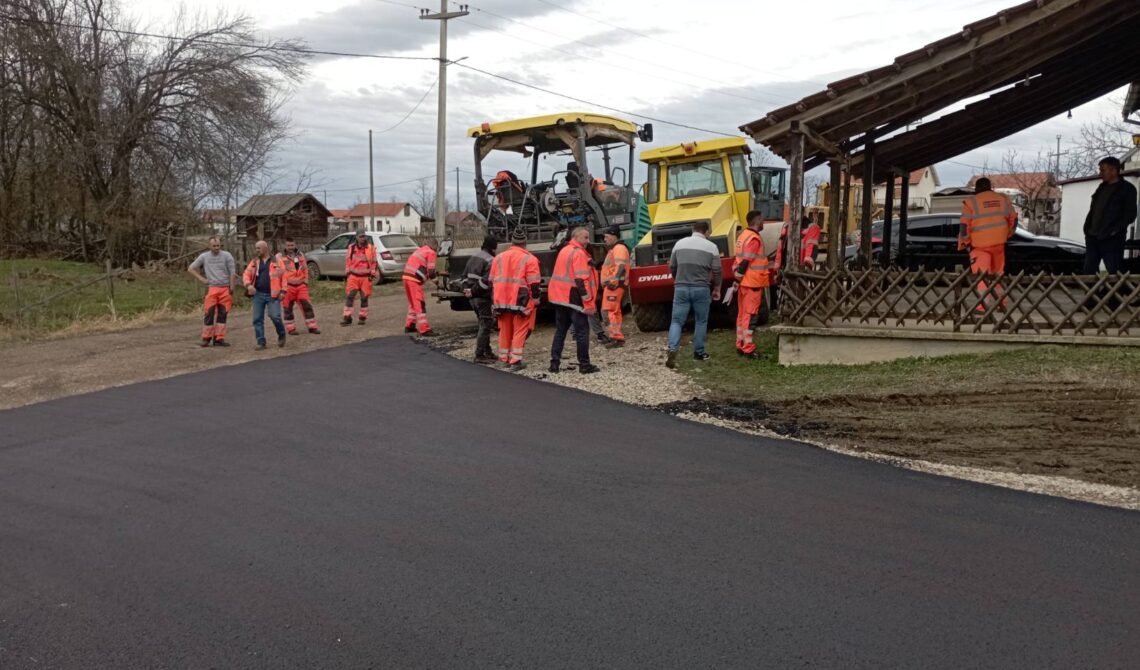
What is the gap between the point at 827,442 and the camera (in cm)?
764

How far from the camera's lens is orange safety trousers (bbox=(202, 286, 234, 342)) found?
45.0 ft

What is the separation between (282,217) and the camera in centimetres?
4147

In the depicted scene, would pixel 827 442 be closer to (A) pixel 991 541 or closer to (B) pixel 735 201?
(A) pixel 991 541

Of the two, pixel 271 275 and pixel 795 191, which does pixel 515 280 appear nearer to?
pixel 795 191

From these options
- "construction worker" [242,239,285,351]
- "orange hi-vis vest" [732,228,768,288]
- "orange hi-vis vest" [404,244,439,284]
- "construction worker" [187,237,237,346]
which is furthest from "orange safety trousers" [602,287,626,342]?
"construction worker" [187,237,237,346]

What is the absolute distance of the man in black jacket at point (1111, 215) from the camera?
10867mm

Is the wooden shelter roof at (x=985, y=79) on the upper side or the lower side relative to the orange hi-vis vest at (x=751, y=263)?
upper

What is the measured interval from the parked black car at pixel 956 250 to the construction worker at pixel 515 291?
8.16 metres

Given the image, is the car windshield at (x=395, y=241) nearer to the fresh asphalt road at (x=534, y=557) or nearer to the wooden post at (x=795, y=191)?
the wooden post at (x=795, y=191)

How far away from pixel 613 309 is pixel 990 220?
504cm

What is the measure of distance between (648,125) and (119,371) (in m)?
8.38

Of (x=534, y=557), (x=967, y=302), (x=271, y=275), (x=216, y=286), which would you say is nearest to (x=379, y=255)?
(x=216, y=286)

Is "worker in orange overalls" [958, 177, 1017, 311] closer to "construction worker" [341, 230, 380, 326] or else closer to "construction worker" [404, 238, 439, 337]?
"construction worker" [404, 238, 439, 337]

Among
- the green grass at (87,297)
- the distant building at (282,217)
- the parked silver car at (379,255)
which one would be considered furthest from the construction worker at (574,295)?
the distant building at (282,217)
